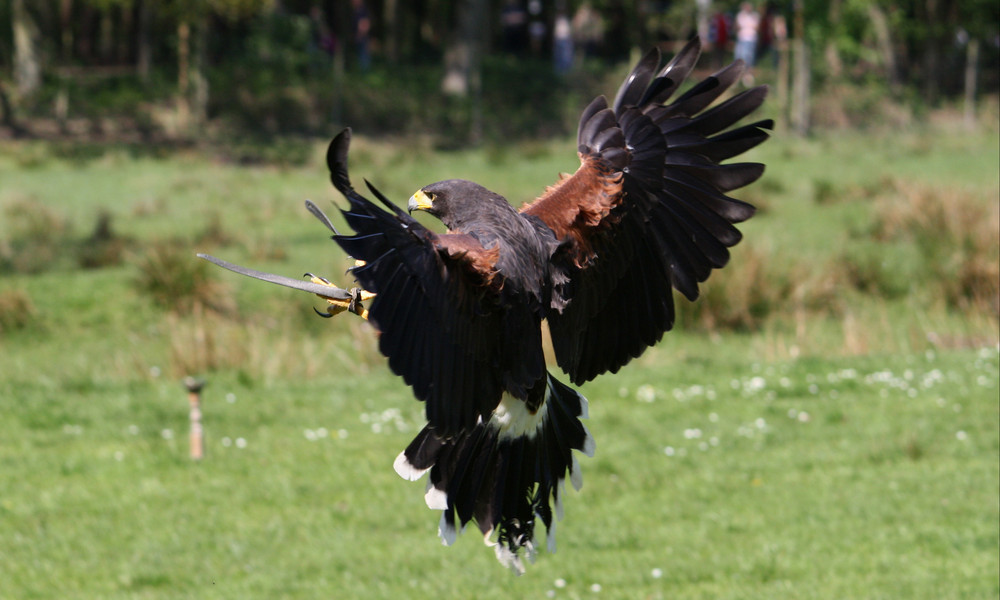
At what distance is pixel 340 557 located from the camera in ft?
19.9

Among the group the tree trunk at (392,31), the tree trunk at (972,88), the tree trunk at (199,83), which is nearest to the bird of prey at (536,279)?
the tree trunk at (972,88)

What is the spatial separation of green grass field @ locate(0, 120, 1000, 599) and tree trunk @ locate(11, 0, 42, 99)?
13357mm

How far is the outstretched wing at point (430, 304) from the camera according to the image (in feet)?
11.3

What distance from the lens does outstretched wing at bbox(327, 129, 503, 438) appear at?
3441mm

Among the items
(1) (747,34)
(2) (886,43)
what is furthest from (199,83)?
(2) (886,43)

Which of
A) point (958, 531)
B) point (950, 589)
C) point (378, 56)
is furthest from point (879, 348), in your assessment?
point (378, 56)

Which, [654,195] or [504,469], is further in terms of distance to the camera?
[654,195]

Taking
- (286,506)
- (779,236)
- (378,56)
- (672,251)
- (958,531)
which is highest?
(672,251)

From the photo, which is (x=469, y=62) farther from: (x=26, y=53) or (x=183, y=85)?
(x=26, y=53)

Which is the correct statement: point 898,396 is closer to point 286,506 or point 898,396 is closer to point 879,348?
point 879,348

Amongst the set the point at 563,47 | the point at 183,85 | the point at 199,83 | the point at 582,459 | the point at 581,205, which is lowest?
the point at 183,85

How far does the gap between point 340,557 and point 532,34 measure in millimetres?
31067

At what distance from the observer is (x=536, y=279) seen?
399 centimetres

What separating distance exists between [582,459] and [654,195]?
322 centimetres
